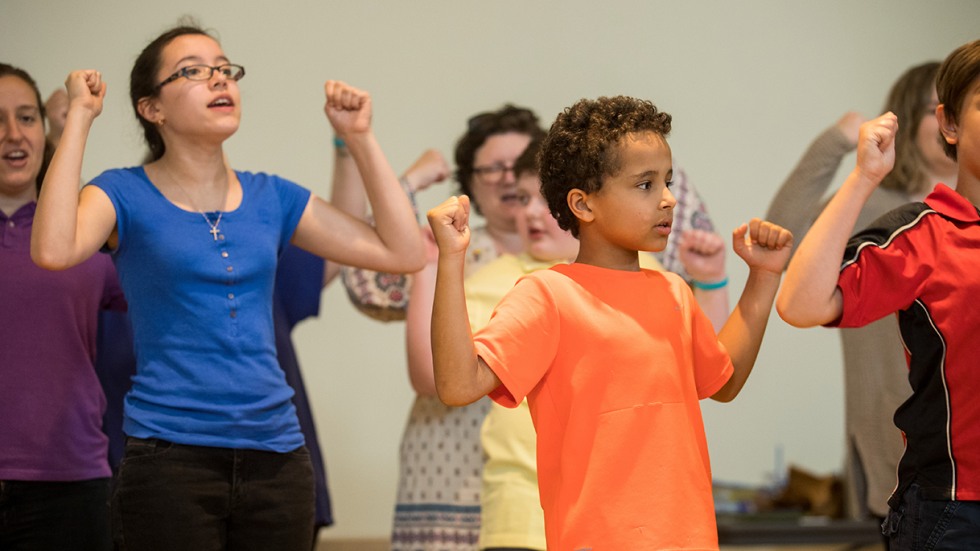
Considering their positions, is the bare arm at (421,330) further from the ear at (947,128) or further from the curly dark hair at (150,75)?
A: the ear at (947,128)

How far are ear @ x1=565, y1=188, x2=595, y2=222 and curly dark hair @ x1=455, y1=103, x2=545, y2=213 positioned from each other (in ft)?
4.36

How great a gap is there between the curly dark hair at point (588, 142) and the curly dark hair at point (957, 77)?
45 cm

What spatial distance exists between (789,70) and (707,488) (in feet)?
10.5

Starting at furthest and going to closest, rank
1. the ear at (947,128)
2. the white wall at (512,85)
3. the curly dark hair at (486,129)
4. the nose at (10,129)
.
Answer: the white wall at (512,85) < the curly dark hair at (486,129) < the nose at (10,129) < the ear at (947,128)

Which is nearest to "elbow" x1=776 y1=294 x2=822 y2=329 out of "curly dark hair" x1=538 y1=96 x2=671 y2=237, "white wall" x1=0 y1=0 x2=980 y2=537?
"curly dark hair" x1=538 y1=96 x2=671 y2=237

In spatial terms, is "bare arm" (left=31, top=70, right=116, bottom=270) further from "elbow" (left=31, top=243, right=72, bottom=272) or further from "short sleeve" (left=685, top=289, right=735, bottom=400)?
"short sleeve" (left=685, top=289, right=735, bottom=400)

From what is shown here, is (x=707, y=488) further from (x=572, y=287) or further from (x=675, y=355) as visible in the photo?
(x=572, y=287)

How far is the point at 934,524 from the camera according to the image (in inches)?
66.2

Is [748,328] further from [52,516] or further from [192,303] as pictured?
[52,516]

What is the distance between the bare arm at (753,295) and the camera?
6.17 ft

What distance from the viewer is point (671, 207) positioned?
177cm

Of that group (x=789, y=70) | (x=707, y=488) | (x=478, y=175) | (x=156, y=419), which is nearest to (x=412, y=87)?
(x=478, y=175)

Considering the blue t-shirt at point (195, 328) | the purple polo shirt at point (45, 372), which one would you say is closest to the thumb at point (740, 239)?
the blue t-shirt at point (195, 328)

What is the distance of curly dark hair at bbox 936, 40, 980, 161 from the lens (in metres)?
1.81
